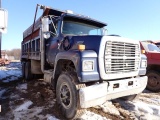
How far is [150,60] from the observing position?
6777 mm

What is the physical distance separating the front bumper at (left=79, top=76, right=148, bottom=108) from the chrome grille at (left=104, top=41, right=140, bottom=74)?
0.89 feet

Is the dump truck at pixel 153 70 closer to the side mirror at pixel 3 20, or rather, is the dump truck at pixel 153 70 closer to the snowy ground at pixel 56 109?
the snowy ground at pixel 56 109

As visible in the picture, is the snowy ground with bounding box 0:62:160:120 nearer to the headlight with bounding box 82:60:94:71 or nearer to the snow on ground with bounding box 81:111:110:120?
the snow on ground with bounding box 81:111:110:120

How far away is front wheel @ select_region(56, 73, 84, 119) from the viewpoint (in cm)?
355

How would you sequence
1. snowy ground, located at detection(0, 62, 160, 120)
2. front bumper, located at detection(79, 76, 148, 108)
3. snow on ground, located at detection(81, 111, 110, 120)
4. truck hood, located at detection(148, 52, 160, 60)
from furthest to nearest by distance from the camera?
1. truck hood, located at detection(148, 52, 160, 60)
2. snowy ground, located at detection(0, 62, 160, 120)
3. snow on ground, located at detection(81, 111, 110, 120)
4. front bumper, located at detection(79, 76, 148, 108)

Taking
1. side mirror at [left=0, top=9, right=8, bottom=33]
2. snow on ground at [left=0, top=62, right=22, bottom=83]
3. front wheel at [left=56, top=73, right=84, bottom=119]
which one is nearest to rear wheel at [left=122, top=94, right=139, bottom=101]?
front wheel at [left=56, top=73, right=84, bottom=119]

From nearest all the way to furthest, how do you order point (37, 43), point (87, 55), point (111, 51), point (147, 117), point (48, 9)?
point (87, 55), point (111, 51), point (147, 117), point (48, 9), point (37, 43)

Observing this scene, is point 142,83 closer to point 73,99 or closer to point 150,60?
point 73,99

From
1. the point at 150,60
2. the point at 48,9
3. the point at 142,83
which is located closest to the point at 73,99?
the point at 142,83

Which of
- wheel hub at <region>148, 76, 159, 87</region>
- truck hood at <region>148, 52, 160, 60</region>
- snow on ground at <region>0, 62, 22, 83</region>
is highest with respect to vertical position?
truck hood at <region>148, 52, 160, 60</region>

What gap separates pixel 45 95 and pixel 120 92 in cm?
284

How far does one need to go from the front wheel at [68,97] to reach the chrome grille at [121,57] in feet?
2.67

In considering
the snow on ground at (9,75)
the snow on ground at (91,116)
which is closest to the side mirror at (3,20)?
the snow on ground at (91,116)

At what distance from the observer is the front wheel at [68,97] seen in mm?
3555
